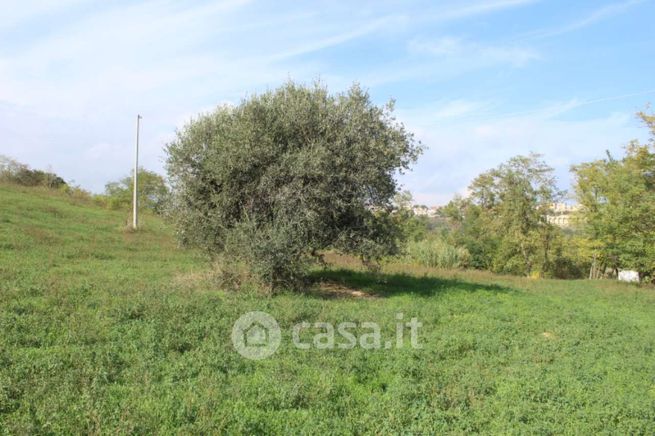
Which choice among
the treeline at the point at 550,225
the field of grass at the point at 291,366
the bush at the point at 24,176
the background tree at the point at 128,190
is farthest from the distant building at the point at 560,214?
the bush at the point at 24,176

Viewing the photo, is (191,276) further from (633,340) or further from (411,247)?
(411,247)

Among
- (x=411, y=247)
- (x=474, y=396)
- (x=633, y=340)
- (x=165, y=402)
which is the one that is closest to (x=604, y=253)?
(x=411, y=247)

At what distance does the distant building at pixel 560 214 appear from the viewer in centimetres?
3428

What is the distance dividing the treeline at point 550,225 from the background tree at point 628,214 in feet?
0.14

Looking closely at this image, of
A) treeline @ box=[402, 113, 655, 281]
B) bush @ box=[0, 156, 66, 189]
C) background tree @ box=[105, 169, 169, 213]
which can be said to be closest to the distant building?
treeline @ box=[402, 113, 655, 281]

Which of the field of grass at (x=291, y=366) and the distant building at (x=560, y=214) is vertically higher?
the distant building at (x=560, y=214)

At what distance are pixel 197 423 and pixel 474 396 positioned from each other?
3568 millimetres

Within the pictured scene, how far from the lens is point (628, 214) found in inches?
942

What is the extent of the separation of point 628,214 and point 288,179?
19.4 meters

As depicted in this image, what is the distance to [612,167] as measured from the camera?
29375mm
